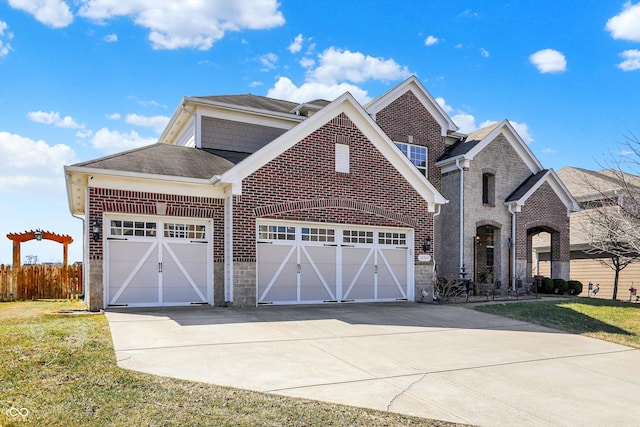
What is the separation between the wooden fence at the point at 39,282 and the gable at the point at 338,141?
33.3 ft

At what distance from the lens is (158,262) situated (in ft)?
44.6

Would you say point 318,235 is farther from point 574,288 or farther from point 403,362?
point 574,288

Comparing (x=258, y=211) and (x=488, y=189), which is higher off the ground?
(x=488, y=189)

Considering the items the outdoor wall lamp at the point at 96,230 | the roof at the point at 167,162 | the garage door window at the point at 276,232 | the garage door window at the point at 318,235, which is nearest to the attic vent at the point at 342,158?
the garage door window at the point at 318,235

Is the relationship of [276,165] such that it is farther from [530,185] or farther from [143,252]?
[530,185]

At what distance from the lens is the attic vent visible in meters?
15.7

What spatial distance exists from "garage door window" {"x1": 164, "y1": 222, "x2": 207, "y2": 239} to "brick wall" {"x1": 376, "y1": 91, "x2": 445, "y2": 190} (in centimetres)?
993

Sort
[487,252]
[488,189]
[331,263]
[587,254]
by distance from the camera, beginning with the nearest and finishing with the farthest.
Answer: [331,263]
[488,189]
[487,252]
[587,254]

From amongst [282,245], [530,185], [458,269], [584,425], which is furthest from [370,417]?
[530,185]

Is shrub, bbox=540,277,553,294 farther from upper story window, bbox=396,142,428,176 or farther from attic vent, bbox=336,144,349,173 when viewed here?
attic vent, bbox=336,144,349,173

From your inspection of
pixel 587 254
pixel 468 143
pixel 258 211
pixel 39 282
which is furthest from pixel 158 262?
pixel 587 254

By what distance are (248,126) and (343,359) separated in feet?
39.3

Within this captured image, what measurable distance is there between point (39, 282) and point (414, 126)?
16736 mm

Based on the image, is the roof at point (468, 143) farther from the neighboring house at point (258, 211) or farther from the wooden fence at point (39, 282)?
the wooden fence at point (39, 282)
